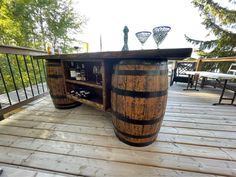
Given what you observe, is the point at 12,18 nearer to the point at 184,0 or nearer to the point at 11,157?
the point at 11,157

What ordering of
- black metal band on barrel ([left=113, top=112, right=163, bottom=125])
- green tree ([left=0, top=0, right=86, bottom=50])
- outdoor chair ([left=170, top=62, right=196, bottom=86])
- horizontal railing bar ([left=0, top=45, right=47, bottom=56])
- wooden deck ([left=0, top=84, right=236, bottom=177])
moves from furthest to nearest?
green tree ([left=0, top=0, right=86, bottom=50])
outdoor chair ([left=170, top=62, right=196, bottom=86])
horizontal railing bar ([left=0, top=45, right=47, bottom=56])
black metal band on barrel ([left=113, top=112, right=163, bottom=125])
wooden deck ([left=0, top=84, right=236, bottom=177])

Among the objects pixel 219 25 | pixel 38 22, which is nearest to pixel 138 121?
pixel 219 25

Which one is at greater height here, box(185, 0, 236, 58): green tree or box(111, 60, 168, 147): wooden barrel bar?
box(185, 0, 236, 58): green tree

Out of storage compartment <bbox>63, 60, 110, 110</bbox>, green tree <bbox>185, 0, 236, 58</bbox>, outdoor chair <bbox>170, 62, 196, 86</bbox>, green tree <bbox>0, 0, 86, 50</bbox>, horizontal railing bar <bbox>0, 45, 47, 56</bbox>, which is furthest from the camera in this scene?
green tree <bbox>0, 0, 86, 50</bbox>

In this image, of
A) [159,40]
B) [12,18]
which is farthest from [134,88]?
[12,18]

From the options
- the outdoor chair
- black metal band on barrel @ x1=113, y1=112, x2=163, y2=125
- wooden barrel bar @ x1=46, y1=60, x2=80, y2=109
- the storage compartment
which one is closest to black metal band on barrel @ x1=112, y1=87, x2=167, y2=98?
black metal band on barrel @ x1=113, y1=112, x2=163, y2=125

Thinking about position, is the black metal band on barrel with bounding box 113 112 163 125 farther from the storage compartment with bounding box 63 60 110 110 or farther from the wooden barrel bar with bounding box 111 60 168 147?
the storage compartment with bounding box 63 60 110 110

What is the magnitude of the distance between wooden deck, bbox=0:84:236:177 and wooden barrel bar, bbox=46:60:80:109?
8.6 inches

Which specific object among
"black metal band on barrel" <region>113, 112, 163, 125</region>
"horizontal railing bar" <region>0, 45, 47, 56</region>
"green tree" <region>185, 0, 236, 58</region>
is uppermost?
"green tree" <region>185, 0, 236, 58</region>

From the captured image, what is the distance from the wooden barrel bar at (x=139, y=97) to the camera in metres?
0.85

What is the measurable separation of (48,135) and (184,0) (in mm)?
5770

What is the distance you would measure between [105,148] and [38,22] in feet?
20.2

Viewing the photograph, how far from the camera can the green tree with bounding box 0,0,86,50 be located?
14.9 ft

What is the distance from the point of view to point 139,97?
2.87 ft
